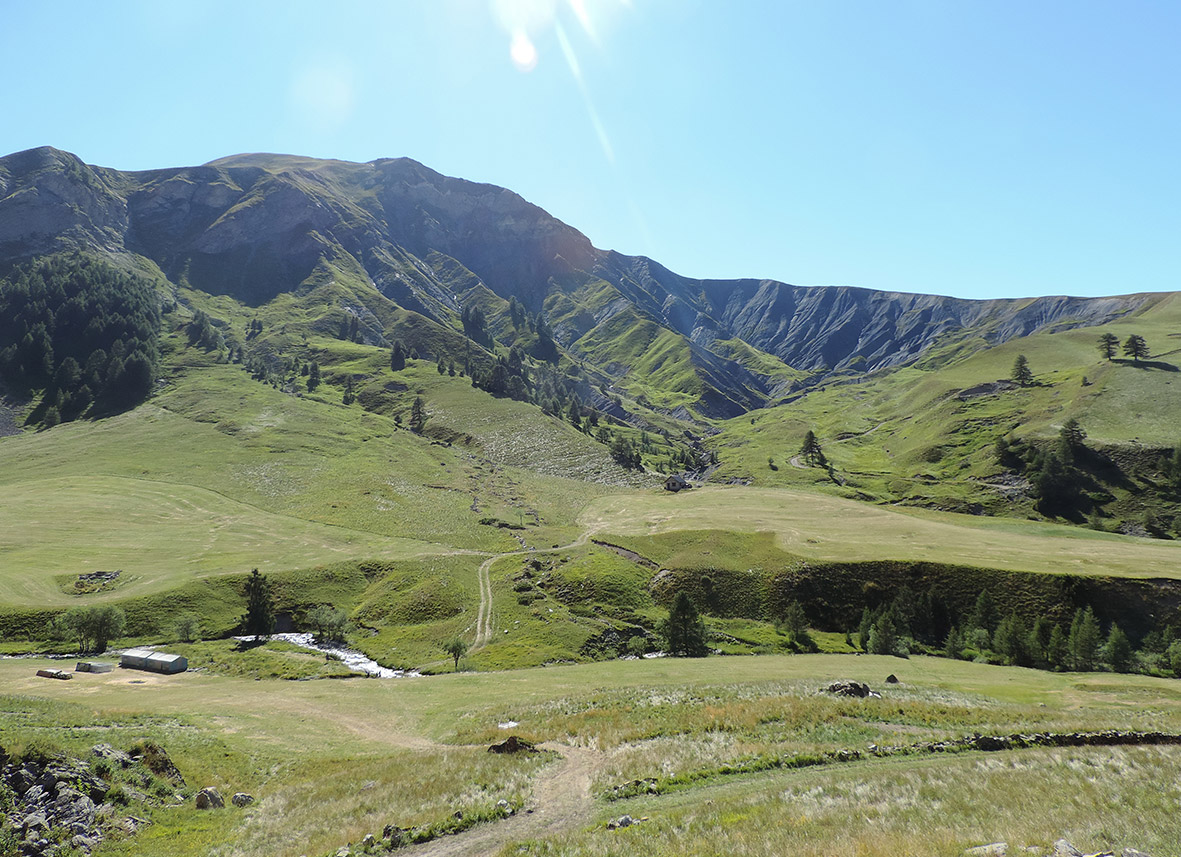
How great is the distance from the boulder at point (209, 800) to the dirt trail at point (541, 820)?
13.4 meters

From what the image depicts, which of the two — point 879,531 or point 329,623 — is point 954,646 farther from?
point 329,623

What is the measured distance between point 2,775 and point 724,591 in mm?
105991

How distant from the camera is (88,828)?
21.9m

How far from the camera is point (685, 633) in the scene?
8719cm

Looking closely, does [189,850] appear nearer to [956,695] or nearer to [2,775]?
[2,775]

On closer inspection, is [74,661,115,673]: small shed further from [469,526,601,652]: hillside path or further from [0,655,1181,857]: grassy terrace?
[469,526,601,652]: hillside path

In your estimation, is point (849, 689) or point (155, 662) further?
point (155, 662)

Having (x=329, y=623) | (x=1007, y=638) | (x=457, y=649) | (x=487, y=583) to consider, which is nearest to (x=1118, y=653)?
(x=1007, y=638)

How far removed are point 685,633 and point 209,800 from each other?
70.8 meters

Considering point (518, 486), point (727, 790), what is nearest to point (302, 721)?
point (727, 790)

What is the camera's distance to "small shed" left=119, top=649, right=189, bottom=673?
69750mm

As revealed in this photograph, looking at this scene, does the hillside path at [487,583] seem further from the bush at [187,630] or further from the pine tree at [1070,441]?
the pine tree at [1070,441]

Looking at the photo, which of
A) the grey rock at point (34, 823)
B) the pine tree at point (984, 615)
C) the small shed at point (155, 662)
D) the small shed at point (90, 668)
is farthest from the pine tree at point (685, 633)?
the grey rock at point (34, 823)

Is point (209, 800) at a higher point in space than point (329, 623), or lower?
higher
